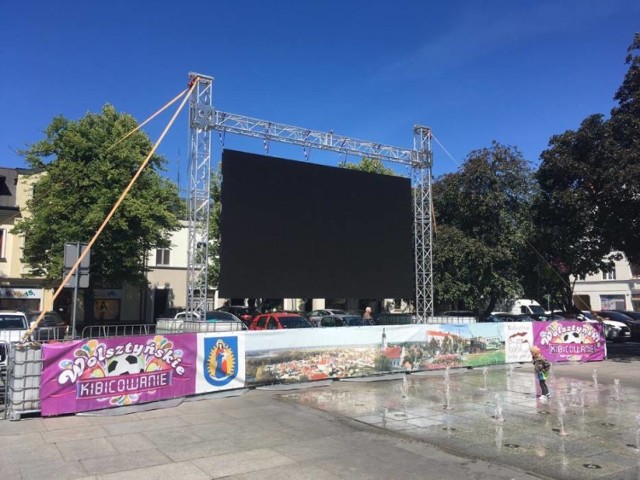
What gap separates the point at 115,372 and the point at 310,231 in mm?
12326

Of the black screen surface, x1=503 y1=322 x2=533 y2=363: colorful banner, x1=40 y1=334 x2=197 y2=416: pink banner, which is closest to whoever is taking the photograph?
x1=40 y1=334 x2=197 y2=416: pink banner

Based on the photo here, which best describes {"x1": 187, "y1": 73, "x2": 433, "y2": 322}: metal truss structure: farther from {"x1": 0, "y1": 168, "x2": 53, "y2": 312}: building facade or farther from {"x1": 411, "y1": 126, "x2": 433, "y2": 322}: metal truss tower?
{"x1": 0, "y1": 168, "x2": 53, "y2": 312}: building facade

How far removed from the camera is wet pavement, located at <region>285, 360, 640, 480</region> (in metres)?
6.98

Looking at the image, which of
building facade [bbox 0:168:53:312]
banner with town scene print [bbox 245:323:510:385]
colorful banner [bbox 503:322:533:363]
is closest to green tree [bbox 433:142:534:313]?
colorful banner [bbox 503:322:533:363]

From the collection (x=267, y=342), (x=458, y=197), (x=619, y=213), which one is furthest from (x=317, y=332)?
(x=458, y=197)

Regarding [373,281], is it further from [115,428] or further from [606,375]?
[115,428]

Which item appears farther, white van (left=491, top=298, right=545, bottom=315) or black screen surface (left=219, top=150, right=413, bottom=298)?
white van (left=491, top=298, right=545, bottom=315)

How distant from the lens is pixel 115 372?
995 centimetres

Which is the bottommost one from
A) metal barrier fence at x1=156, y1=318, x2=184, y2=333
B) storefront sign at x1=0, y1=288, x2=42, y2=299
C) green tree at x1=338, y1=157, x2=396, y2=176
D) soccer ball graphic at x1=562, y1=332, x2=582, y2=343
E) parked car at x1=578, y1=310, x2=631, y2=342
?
parked car at x1=578, y1=310, x2=631, y2=342

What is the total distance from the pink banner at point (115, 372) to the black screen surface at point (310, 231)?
760cm

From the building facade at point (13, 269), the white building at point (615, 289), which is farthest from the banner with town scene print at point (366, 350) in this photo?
the white building at point (615, 289)

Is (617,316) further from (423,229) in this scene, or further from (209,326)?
(209,326)

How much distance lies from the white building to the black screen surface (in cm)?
3176

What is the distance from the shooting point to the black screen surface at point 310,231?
1936 centimetres
